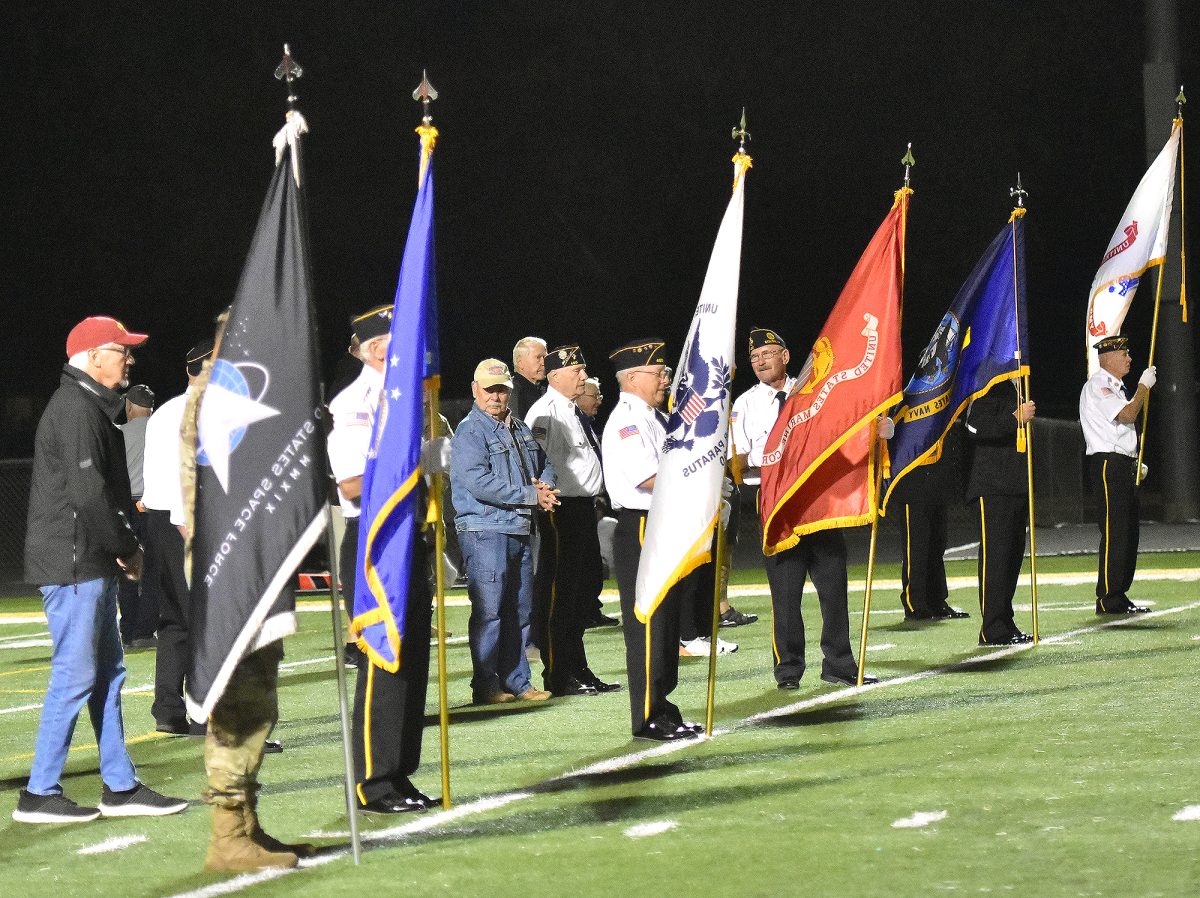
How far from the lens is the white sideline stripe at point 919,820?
7.14m

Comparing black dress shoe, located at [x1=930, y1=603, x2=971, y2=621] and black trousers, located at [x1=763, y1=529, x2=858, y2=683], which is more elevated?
black trousers, located at [x1=763, y1=529, x2=858, y2=683]

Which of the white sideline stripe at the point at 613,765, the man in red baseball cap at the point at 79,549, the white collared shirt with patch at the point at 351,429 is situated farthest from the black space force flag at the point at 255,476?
the white collared shirt with patch at the point at 351,429

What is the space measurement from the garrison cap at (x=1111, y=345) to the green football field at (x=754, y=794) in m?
3.01

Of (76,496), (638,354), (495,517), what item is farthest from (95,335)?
(495,517)

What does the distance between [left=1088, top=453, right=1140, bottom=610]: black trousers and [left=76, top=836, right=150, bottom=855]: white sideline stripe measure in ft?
30.9

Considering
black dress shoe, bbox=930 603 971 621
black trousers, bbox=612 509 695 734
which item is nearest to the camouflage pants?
black trousers, bbox=612 509 695 734

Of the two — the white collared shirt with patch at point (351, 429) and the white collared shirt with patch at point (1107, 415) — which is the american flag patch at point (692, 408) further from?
the white collared shirt with patch at point (1107, 415)

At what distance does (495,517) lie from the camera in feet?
37.0

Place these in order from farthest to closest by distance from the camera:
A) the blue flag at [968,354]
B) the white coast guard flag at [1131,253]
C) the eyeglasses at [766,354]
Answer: the white coast guard flag at [1131,253], the eyeglasses at [766,354], the blue flag at [968,354]

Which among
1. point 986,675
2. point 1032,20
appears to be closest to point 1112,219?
point 1032,20

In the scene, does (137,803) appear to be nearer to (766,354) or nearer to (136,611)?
(766,354)

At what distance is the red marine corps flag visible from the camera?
1091 centimetres

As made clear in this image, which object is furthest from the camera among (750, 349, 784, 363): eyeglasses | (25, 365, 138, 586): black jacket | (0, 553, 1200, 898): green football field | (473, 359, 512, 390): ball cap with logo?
(750, 349, 784, 363): eyeglasses

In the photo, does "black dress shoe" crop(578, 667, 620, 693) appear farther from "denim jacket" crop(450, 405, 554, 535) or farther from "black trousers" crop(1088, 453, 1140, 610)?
"black trousers" crop(1088, 453, 1140, 610)
